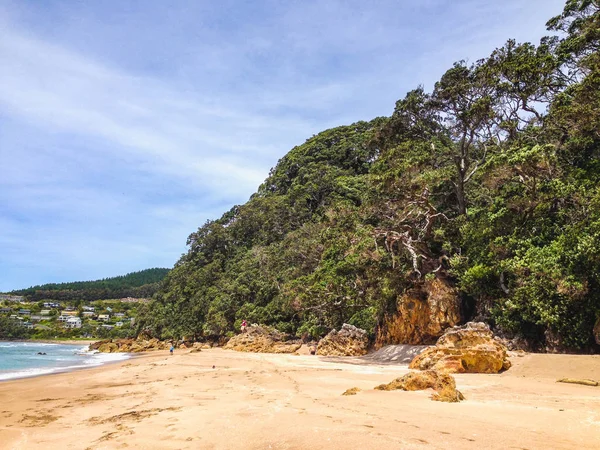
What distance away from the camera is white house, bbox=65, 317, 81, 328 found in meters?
93.8

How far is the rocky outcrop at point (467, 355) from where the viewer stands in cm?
1076

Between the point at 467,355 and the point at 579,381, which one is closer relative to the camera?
the point at 579,381

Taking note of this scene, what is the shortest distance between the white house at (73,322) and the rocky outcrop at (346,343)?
9411 cm

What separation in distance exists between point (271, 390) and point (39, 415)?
479 centimetres

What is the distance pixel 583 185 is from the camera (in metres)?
14.8

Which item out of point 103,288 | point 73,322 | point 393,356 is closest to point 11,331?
point 73,322

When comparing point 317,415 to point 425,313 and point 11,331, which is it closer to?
point 425,313

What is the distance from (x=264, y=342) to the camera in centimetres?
2723

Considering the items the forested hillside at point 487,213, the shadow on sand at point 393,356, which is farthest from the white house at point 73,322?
the shadow on sand at point 393,356

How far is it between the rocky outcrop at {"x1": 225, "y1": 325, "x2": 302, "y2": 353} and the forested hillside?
1412 mm

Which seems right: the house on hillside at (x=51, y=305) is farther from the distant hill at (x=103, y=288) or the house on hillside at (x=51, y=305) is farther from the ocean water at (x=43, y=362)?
the ocean water at (x=43, y=362)

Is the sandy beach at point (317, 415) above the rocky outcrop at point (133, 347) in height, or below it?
above

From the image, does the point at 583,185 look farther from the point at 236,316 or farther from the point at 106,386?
the point at 236,316

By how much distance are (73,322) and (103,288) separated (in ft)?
169
